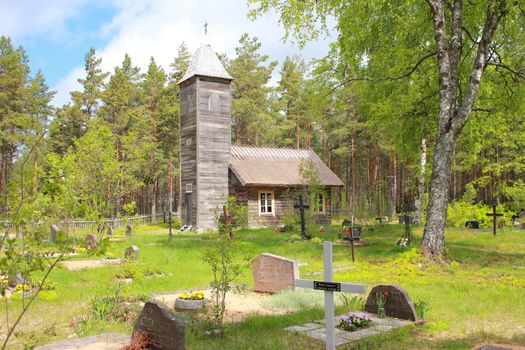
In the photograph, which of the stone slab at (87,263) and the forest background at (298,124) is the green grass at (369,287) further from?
the forest background at (298,124)

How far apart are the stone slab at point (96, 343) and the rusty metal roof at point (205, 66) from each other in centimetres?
2335

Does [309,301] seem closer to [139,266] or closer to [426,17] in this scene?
[139,266]

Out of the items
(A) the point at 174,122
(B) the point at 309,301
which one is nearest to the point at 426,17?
(B) the point at 309,301

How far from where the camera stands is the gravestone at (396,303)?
25.0ft

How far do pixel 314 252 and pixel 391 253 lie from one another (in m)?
2.83

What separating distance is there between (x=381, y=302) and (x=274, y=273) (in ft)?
10.5

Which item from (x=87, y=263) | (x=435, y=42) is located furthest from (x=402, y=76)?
(x=87, y=263)

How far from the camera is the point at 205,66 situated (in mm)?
28719

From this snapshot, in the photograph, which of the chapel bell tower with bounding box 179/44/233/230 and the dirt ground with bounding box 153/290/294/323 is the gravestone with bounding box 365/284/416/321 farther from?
the chapel bell tower with bounding box 179/44/233/230

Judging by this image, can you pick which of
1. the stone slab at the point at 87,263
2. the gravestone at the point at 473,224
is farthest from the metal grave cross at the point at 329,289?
the gravestone at the point at 473,224

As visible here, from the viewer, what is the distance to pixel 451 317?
791cm

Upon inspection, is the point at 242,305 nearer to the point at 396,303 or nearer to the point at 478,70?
the point at 396,303

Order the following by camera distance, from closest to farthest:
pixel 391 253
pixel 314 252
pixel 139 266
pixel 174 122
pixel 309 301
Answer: pixel 309 301 < pixel 139 266 < pixel 391 253 < pixel 314 252 < pixel 174 122

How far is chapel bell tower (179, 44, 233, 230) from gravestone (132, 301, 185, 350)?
21.5 meters
